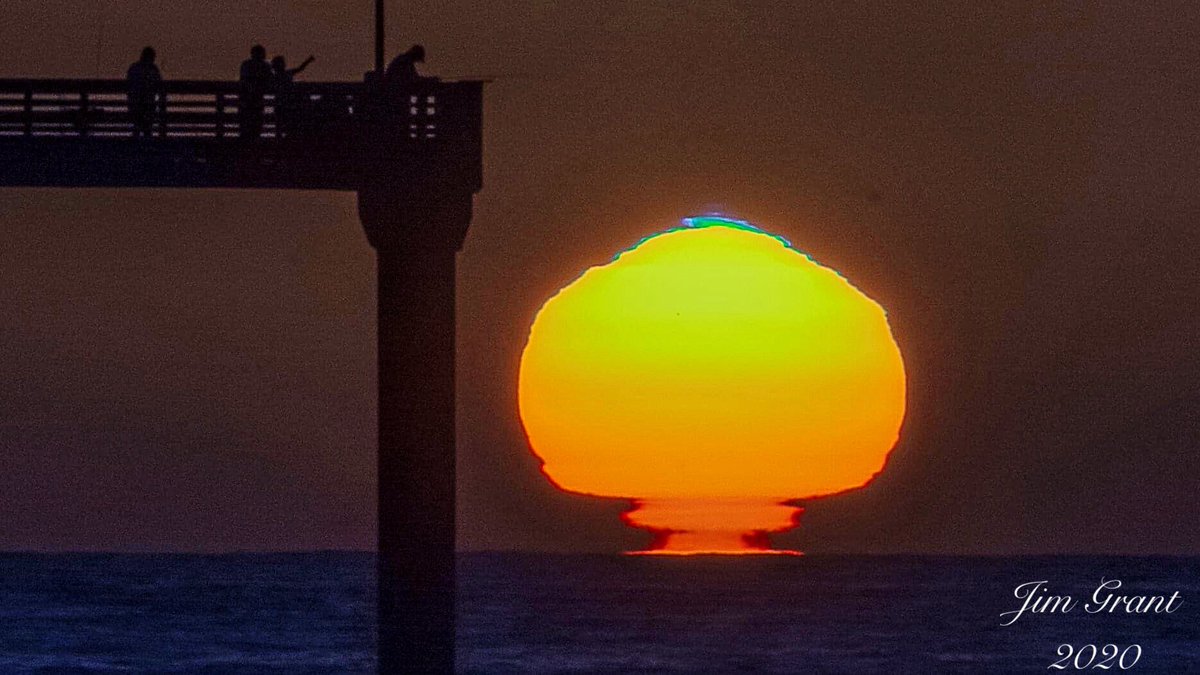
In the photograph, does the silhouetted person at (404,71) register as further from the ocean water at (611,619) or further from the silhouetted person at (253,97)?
the ocean water at (611,619)

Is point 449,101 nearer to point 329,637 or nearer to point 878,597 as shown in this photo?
point 329,637

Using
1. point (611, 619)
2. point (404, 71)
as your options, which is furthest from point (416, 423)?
point (611, 619)

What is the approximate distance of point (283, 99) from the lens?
981 inches

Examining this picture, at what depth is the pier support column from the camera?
24.4 metres

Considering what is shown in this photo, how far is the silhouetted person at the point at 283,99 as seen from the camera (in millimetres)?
24891

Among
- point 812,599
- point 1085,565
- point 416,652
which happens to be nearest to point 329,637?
point 812,599

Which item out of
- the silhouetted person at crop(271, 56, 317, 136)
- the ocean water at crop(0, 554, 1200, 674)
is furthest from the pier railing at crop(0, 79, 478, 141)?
the ocean water at crop(0, 554, 1200, 674)

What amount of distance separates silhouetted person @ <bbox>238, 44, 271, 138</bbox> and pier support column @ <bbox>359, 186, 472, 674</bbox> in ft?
4.70

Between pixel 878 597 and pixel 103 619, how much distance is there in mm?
26427

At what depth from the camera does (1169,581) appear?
309 ft

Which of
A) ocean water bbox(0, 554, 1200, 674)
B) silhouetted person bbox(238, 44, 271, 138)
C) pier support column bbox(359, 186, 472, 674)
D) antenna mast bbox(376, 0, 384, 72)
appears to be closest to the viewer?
pier support column bbox(359, 186, 472, 674)

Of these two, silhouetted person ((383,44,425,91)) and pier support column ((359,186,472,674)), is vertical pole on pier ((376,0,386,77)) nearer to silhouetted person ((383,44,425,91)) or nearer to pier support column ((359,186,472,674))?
silhouetted person ((383,44,425,91))

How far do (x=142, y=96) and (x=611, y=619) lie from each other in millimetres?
44661

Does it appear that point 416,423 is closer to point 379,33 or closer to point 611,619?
point 379,33
